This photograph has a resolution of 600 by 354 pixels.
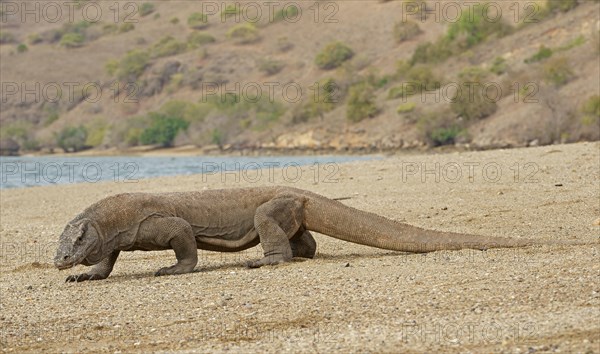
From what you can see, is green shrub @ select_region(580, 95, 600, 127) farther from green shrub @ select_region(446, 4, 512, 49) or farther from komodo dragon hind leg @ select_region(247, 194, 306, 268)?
komodo dragon hind leg @ select_region(247, 194, 306, 268)

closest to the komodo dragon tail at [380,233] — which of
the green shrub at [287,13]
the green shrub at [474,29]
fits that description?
the green shrub at [474,29]

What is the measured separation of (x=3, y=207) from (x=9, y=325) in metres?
13.0

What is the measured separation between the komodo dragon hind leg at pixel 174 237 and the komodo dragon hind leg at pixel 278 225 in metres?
0.57

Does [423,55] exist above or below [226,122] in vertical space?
above

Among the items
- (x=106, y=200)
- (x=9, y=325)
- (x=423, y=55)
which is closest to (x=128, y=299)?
(x=9, y=325)

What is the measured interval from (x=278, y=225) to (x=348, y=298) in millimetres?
2467

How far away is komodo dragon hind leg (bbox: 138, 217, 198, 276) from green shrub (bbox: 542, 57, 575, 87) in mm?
43800

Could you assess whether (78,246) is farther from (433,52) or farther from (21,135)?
(21,135)

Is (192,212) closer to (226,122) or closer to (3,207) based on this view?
(3,207)

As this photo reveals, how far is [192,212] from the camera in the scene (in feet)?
31.4

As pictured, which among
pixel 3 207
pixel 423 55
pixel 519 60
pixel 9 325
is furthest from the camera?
pixel 423 55

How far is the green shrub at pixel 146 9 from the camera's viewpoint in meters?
133

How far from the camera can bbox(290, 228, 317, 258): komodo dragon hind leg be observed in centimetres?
996

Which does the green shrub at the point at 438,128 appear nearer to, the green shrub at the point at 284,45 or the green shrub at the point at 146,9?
the green shrub at the point at 284,45
